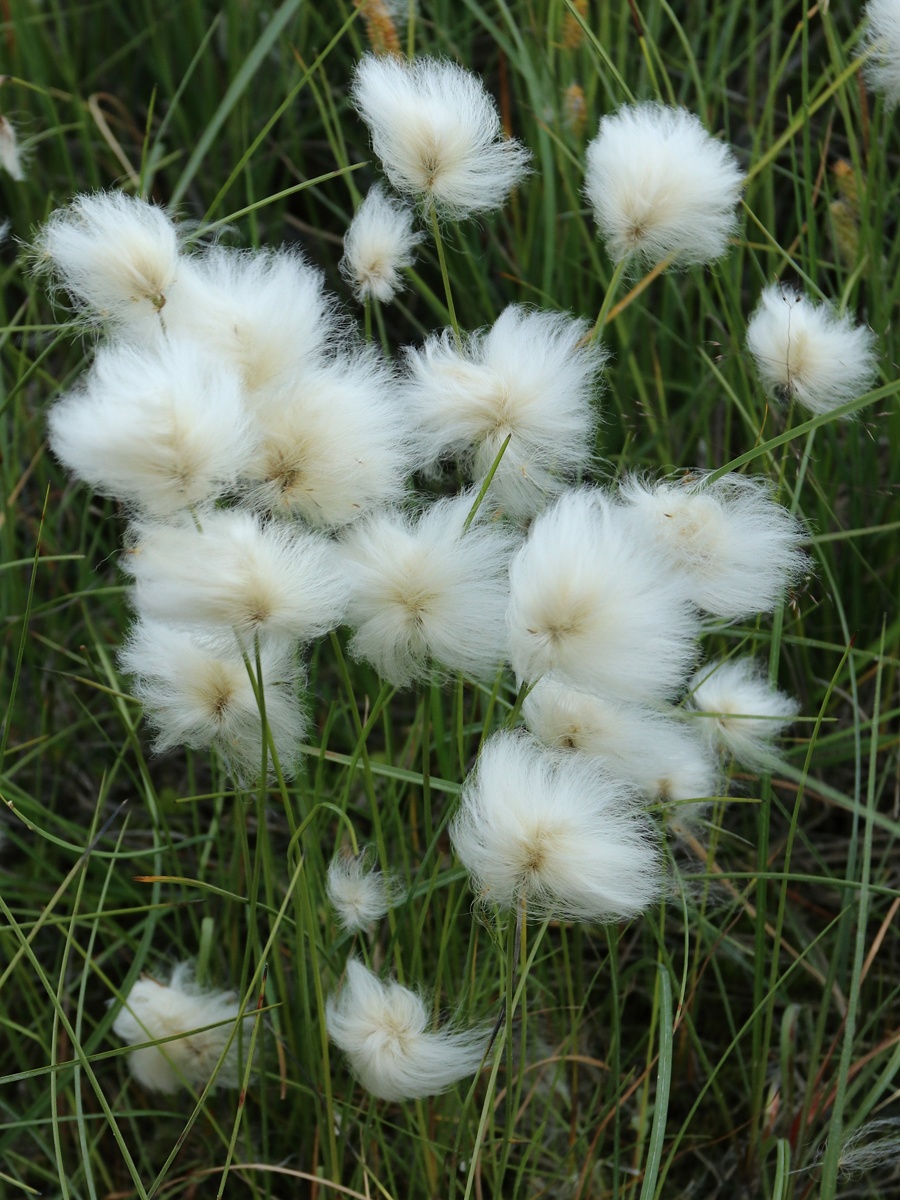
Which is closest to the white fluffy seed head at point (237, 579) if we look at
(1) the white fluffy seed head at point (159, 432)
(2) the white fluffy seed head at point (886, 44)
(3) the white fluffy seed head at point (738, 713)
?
(1) the white fluffy seed head at point (159, 432)

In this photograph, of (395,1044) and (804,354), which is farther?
(804,354)

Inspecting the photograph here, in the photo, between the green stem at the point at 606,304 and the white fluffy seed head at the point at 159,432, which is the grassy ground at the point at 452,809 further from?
the white fluffy seed head at the point at 159,432

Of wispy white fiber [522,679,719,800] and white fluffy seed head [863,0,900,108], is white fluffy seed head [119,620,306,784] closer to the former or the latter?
wispy white fiber [522,679,719,800]

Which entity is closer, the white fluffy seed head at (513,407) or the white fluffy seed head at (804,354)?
the white fluffy seed head at (513,407)

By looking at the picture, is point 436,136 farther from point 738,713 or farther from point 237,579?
point 738,713

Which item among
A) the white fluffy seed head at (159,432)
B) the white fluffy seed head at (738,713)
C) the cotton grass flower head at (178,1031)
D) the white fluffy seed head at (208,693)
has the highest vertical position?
the white fluffy seed head at (159,432)

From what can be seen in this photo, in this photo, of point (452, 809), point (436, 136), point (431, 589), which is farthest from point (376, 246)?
point (452, 809)

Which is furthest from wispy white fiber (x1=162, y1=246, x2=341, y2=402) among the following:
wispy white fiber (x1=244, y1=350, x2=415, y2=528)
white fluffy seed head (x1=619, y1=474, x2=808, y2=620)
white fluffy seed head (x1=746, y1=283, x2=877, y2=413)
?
white fluffy seed head (x1=746, y1=283, x2=877, y2=413)
